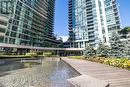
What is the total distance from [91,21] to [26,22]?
160 feet

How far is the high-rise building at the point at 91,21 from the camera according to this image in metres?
102

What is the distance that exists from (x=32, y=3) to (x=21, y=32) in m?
26.9

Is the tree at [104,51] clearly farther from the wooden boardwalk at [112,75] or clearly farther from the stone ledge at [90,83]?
the stone ledge at [90,83]

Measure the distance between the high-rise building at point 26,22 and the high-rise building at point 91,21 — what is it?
73.0 feet

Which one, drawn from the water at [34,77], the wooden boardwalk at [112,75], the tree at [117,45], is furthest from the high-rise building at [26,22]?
the wooden boardwalk at [112,75]

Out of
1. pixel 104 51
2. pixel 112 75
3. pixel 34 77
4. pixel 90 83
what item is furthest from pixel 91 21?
pixel 90 83

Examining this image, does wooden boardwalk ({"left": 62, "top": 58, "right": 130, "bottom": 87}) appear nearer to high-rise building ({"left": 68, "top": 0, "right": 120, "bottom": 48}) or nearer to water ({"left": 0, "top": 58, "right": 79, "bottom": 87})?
water ({"left": 0, "top": 58, "right": 79, "bottom": 87})

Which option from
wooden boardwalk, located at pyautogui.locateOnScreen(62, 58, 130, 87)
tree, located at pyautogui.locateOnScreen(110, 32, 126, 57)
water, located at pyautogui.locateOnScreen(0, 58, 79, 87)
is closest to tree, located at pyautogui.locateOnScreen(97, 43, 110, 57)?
tree, located at pyautogui.locateOnScreen(110, 32, 126, 57)

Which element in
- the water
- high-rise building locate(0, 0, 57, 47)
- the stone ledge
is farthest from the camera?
high-rise building locate(0, 0, 57, 47)

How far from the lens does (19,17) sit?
3479 inches

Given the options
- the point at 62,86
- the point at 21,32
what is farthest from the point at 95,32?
the point at 62,86

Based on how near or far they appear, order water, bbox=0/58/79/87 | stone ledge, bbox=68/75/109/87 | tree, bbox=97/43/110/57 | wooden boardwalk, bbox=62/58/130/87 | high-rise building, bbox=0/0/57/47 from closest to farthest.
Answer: stone ledge, bbox=68/75/109/87 → wooden boardwalk, bbox=62/58/130/87 → water, bbox=0/58/79/87 → tree, bbox=97/43/110/57 → high-rise building, bbox=0/0/57/47

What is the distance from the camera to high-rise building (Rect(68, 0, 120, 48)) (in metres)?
102

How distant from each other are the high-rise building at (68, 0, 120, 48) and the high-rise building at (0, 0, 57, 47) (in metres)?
22.3
